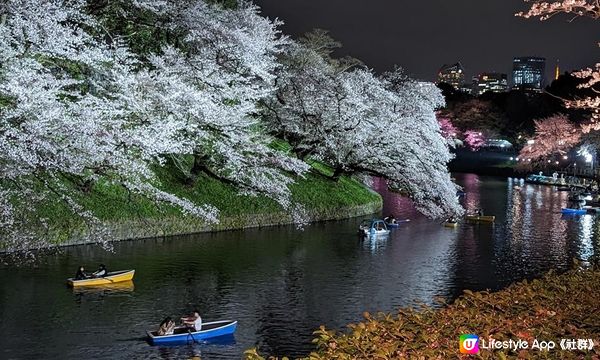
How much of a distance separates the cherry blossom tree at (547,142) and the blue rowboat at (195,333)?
259ft

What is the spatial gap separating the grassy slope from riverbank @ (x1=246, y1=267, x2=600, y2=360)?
898 inches

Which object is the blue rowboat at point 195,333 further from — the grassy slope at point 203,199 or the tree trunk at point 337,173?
the tree trunk at point 337,173

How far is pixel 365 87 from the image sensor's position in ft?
145

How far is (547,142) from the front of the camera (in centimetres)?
9338

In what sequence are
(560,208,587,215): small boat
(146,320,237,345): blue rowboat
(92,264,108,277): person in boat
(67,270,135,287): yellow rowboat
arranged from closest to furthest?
(146,320,237,345): blue rowboat < (67,270,135,287): yellow rowboat < (92,264,108,277): person in boat < (560,208,587,215): small boat

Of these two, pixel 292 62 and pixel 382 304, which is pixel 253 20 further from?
pixel 382 304

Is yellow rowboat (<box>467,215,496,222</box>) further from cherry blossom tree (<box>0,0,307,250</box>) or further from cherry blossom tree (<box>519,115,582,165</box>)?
cherry blossom tree (<box>519,115,582,165</box>)

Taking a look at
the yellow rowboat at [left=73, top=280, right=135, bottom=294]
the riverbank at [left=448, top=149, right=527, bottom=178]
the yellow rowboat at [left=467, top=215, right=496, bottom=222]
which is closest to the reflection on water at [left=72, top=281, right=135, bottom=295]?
the yellow rowboat at [left=73, top=280, right=135, bottom=294]

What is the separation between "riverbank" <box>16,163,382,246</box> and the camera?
30.3 m

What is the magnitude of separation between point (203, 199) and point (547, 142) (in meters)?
70.2

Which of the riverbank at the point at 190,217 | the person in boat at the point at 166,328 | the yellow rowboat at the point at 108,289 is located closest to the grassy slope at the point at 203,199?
the riverbank at the point at 190,217

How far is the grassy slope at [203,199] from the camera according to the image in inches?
1191

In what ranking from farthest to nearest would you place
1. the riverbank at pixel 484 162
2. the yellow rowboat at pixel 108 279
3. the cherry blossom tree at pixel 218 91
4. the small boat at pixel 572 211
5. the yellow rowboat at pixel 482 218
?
the riverbank at pixel 484 162 → the small boat at pixel 572 211 → the yellow rowboat at pixel 482 218 → the cherry blossom tree at pixel 218 91 → the yellow rowboat at pixel 108 279

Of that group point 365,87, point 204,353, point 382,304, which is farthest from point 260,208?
point 204,353
